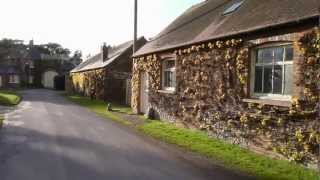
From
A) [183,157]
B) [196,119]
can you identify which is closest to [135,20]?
[196,119]

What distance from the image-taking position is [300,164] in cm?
1091

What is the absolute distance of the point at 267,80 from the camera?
13.1m

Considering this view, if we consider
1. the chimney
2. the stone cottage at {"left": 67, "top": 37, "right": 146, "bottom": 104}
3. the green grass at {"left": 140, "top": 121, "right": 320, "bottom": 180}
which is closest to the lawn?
the green grass at {"left": 140, "top": 121, "right": 320, "bottom": 180}

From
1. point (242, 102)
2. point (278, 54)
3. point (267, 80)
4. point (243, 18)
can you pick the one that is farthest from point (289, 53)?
point (243, 18)

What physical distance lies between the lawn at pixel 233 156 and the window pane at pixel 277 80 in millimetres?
1782

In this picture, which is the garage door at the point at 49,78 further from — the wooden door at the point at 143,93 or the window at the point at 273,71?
the window at the point at 273,71

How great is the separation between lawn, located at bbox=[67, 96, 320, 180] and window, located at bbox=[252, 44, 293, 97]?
1756 millimetres

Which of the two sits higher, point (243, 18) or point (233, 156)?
point (243, 18)

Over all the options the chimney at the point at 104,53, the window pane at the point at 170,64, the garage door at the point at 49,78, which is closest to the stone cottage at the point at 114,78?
the chimney at the point at 104,53

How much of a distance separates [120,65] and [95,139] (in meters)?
26.3

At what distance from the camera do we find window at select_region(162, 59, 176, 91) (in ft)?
68.1

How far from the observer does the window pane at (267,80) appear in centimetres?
1299

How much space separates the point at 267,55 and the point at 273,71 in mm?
501

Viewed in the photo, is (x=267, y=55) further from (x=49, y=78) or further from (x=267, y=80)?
(x=49, y=78)
